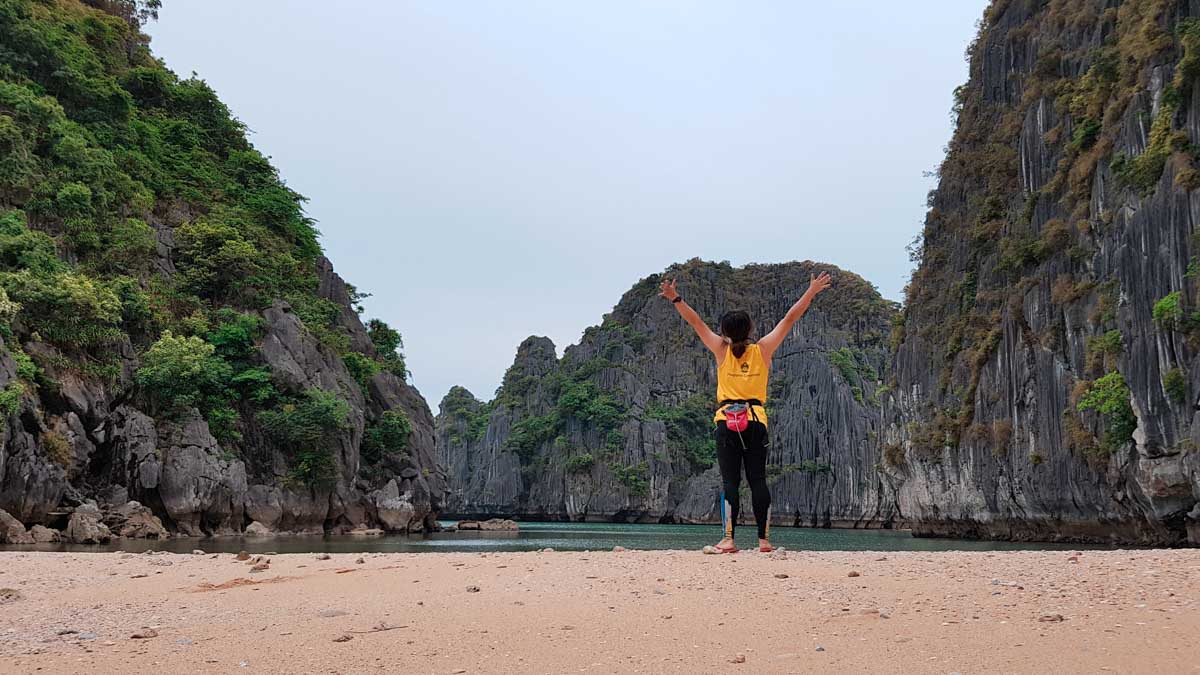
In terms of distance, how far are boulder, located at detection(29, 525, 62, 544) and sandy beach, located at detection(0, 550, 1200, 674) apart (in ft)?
60.6

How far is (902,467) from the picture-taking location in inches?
1855

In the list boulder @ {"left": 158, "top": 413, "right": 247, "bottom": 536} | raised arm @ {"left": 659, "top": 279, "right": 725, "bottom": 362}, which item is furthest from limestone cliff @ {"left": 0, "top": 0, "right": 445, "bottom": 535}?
raised arm @ {"left": 659, "top": 279, "right": 725, "bottom": 362}

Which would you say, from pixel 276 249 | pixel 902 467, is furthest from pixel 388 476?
pixel 902 467

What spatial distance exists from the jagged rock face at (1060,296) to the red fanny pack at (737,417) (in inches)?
825

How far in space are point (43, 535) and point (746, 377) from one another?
22746 mm

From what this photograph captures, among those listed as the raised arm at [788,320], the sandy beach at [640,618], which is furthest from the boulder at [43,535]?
the raised arm at [788,320]

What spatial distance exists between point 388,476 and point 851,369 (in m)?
72.1

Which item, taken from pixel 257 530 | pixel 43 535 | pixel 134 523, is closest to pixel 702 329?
pixel 43 535

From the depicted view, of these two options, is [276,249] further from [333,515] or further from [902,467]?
[902,467]

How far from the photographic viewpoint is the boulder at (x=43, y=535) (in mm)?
21519

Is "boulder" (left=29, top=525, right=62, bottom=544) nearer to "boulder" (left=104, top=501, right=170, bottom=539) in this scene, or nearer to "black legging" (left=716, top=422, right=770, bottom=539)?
"boulder" (left=104, top=501, right=170, bottom=539)

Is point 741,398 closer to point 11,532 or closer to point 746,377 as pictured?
point 746,377

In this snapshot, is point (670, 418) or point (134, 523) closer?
point (134, 523)

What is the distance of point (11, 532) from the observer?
20.9 metres
